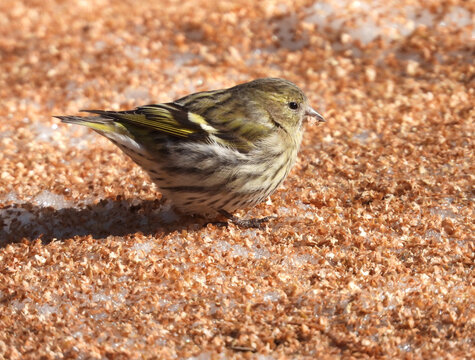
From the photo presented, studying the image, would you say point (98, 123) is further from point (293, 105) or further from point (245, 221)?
point (293, 105)

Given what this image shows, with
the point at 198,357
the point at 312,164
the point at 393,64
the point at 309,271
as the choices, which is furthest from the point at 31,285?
the point at 393,64

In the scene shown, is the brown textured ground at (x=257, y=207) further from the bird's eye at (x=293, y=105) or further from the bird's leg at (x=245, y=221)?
the bird's eye at (x=293, y=105)

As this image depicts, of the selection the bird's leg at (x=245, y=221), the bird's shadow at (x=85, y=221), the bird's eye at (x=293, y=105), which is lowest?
the bird's shadow at (x=85, y=221)

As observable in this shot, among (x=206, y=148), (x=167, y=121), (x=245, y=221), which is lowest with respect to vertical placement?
Result: (x=245, y=221)

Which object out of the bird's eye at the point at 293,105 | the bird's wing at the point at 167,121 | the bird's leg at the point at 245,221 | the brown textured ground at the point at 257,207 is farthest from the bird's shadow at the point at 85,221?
the bird's eye at the point at 293,105

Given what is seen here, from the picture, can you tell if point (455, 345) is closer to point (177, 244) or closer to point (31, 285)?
point (177, 244)

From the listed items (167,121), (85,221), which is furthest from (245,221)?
(85,221)

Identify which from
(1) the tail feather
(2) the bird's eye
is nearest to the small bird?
(1) the tail feather
